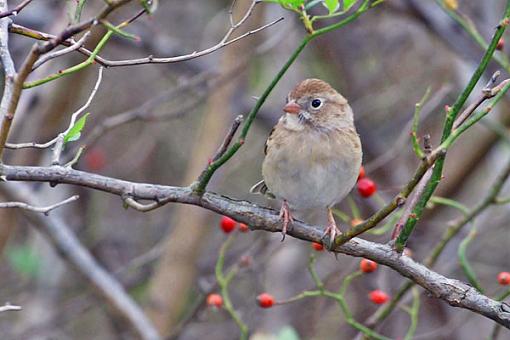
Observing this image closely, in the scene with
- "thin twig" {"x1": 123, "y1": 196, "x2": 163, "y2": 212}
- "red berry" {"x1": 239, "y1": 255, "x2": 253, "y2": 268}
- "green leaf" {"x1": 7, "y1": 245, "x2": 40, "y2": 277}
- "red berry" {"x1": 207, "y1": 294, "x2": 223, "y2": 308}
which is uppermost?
"thin twig" {"x1": 123, "y1": 196, "x2": 163, "y2": 212}

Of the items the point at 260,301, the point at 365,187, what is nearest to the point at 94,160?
the point at 260,301

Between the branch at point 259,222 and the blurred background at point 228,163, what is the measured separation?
5.76 feet

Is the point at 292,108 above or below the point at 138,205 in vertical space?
above

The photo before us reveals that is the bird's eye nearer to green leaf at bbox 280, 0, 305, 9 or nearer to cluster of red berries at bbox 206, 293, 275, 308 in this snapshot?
cluster of red berries at bbox 206, 293, 275, 308

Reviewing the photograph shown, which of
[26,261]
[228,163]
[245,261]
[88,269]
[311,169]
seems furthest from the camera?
[228,163]

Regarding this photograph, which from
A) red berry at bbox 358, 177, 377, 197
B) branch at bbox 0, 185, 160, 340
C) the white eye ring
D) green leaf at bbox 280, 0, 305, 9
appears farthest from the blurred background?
green leaf at bbox 280, 0, 305, 9

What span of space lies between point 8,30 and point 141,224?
4920 millimetres

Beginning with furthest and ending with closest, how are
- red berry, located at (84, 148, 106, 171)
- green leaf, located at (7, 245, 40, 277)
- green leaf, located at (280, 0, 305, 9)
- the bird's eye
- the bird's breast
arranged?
red berry, located at (84, 148, 106, 171)
green leaf, located at (7, 245, 40, 277)
the bird's eye
the bird's breast
green leaf, located at (280, 0, 305, 9)

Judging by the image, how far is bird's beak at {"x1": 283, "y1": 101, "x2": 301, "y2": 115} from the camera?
139 inches

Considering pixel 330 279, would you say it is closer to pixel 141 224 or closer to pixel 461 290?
pixel 141 224

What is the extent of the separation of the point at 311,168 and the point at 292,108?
31 centimetres

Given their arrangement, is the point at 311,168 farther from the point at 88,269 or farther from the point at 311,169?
the point at 88,269

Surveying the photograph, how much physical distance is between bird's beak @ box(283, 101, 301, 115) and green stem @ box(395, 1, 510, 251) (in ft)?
4.61

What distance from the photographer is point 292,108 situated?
140 inches
